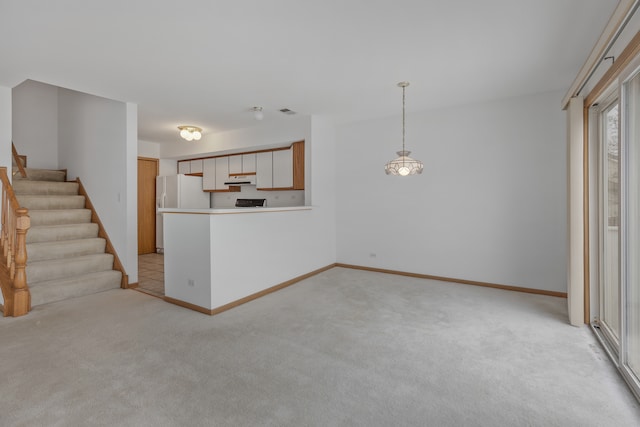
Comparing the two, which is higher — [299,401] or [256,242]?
[256,242]

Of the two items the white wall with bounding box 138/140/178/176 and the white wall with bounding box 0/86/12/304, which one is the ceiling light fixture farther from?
the white wall with bounding box 138/140/178/176

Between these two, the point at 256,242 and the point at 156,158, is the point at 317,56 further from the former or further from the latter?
the point at 156,158

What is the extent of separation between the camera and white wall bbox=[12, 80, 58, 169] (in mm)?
5363

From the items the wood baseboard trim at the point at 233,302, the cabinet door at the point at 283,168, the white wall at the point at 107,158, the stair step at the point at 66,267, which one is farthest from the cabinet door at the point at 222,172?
the wood baseboard trim at the point at 233,302

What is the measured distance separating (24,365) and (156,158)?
557 centimetres

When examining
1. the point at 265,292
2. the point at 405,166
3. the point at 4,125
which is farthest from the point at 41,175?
the point at 405,166

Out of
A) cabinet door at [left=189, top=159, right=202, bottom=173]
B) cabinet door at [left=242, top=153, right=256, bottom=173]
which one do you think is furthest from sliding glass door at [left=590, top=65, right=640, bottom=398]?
cabinet door at [left=189, top=159, right=202, bottom=173]

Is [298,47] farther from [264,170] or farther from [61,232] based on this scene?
[61,232]

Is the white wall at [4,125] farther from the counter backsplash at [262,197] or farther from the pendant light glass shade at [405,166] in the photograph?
the pendant light glass shade at [405,166]

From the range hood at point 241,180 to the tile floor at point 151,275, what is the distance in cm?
204

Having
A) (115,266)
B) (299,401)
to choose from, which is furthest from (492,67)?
(115,266)

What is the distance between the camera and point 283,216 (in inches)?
173

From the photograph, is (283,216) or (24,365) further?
(283,216)

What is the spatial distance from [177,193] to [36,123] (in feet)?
8.35
